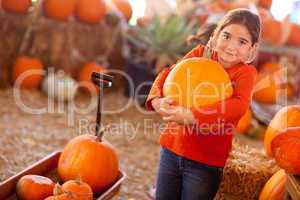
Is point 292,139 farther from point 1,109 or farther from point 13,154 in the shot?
point 1,109

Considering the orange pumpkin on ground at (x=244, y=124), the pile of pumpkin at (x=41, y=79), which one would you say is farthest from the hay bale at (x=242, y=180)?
the pile of pumpkin at (x=41, y=79)

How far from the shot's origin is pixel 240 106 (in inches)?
54.4

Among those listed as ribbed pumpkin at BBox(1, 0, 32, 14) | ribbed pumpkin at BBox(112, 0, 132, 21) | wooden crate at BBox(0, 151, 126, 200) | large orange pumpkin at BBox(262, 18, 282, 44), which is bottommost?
wooden crate at BBox(0, 151, 126, 200)

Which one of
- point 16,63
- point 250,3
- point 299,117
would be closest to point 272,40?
point 250,3

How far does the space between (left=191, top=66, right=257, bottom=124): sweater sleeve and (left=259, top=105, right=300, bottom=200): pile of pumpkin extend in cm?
16

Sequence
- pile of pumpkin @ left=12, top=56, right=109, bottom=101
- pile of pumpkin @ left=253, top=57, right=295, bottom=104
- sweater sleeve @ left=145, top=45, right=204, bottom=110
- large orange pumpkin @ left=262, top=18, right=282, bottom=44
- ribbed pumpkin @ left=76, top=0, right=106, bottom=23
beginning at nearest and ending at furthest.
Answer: sweater sleeve @ left=145, top=45, right=204, bottom=110
pile of pumpkin @ left=12, top=56, right=109, bottom=101
ribbed pumpkin @ left=76, top=0, right=106, bottom=23
pile of pumpkin @ left=253, top=57, right=295, bottom=104
large orange pumpkin @ left=262, top=18, right=282, bottom=44

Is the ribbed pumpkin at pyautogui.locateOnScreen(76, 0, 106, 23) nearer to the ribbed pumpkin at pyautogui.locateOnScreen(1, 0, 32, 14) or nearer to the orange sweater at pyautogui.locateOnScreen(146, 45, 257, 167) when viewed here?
the ribbed pumpkin at pyautogui.locateOnScreen(1, 0, 32, 14)

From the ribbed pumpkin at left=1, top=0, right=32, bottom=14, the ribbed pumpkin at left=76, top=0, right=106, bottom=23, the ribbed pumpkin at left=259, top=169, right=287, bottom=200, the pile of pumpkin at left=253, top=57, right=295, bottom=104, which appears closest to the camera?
the ribbed pumpkin at left=259, top=169, right=287, bottom=200

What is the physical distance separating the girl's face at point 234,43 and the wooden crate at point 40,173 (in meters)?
0.67

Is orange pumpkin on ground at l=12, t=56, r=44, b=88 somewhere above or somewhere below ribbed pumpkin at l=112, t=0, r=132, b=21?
below

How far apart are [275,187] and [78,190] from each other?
75cm

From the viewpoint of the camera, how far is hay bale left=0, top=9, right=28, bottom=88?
3447 millimetres

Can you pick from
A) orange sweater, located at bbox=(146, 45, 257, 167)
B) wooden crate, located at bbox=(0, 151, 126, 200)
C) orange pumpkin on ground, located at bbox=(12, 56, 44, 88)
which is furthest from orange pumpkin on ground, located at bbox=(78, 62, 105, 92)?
orange sweater, located at bbox=(146, 45, 257, 167)

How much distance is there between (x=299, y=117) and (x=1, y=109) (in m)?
2.09
